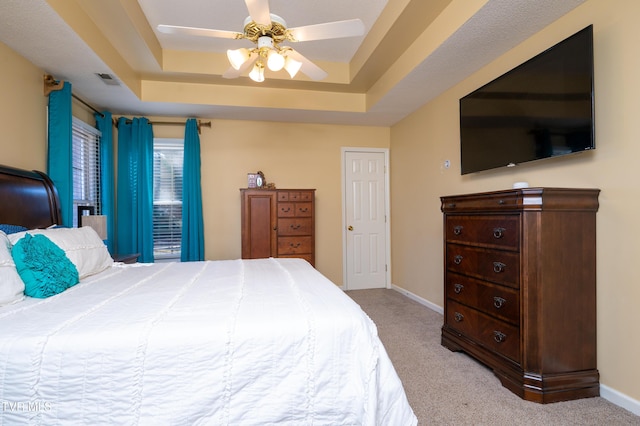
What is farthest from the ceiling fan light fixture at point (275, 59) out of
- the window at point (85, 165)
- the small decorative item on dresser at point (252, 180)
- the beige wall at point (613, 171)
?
the window at point (85, 165)

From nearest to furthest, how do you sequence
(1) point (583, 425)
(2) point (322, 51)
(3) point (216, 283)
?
(1) point (583, 425)
(3) point (216, 283)
(2) point (322, 51)

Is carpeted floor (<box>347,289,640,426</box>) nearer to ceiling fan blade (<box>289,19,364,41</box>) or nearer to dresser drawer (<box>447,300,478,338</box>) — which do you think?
dresser drawer (<box>447,300,478,338</box>)

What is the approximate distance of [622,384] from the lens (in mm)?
1856

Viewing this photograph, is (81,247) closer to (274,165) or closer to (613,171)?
(274,165)

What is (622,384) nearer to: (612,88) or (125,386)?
(612,88)

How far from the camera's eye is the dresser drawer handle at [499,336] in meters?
2.11

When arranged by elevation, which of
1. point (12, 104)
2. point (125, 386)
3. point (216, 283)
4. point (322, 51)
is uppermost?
point (322, 51)

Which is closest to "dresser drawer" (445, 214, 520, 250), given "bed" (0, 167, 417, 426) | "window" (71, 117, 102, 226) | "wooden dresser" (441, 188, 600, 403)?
"wooden dresser" (441, 188, 600, 403)

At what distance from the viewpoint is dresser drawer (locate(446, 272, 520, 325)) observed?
6.68 feet

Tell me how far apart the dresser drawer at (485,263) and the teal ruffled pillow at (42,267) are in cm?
259

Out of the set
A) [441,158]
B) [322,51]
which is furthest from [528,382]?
[322,51]

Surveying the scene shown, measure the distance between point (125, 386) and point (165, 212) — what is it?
141 inches

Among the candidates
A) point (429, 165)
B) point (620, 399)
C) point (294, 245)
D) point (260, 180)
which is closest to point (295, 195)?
point (260, 180)

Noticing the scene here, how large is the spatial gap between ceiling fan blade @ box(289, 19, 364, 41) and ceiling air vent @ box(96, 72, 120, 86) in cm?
200
